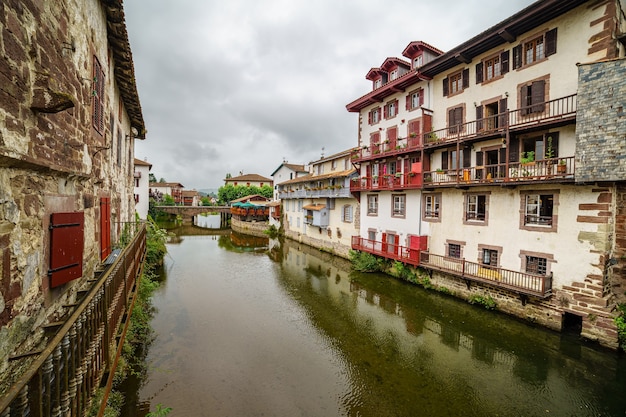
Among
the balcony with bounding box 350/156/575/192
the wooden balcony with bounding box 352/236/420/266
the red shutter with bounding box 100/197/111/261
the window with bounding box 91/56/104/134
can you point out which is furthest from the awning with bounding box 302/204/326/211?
the window with bounding box 91/56/104/134

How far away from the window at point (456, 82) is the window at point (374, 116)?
20.8 feet

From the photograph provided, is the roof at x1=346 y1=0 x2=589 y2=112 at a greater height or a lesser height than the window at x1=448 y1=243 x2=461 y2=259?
greater

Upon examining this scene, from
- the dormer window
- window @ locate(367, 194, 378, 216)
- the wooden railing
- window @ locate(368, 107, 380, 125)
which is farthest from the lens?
window @ locate(368, 107, 380, 125)

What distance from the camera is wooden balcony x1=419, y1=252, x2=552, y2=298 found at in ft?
41.0

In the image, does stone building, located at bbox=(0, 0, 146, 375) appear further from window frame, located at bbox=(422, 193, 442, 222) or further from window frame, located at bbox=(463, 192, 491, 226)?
window frame, located at bbox=(422, 193, 442, 222)

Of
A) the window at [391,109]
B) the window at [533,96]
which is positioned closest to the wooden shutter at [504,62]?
the window at [533,96]

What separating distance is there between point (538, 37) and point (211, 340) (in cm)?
1940

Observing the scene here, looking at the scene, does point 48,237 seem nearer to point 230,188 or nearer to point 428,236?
point 428,236

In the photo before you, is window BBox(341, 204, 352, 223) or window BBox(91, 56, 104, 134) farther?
window BBox(341, 204, 352, 223)

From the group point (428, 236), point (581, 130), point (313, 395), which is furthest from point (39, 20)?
point (428, 236)

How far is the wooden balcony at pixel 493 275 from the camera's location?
12.5 metres

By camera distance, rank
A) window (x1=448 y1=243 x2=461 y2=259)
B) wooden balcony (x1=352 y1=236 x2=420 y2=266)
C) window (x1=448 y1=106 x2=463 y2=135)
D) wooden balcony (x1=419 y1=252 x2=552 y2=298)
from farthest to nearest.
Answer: wooden balcony (x1=352 y1=236 x2=420 y2=266)
window (x1=448 y1=106 x2=463 y2=135)
window (x1=448 y1=243 x2=461 y2=259)
wooden balcony (x1=419 y1=252 x2=552 y2=298)

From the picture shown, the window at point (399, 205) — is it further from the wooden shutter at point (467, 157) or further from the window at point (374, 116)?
the window at point (374, 116)

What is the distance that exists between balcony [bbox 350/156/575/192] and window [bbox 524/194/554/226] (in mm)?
1115
